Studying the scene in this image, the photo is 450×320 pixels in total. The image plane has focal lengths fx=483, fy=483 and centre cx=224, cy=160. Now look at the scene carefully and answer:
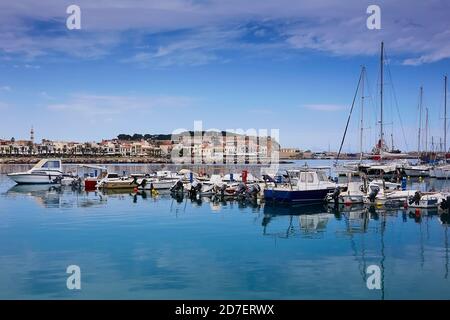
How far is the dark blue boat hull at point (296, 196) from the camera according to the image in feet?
86.9

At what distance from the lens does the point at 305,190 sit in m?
26.9

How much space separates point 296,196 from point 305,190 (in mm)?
720

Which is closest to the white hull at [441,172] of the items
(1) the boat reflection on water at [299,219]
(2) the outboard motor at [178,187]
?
(1) the boat reflection on water at [299,219]

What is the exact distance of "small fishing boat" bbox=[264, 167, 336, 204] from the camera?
87.2ft

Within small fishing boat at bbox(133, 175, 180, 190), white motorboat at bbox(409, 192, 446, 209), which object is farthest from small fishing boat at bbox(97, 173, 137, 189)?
white motorboat at bbox(409, 192, 446, 209)

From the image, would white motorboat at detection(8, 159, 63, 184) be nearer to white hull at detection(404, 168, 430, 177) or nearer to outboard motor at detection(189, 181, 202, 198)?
outboard motor at detection(189, 181, 202, 198)

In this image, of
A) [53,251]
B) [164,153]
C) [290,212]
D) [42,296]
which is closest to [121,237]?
[53,251]

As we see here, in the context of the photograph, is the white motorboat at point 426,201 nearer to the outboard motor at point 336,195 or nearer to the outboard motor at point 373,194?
the outboard motor at point 373,194

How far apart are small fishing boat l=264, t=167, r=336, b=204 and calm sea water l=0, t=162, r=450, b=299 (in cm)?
198

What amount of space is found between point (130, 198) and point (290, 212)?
1160 cm

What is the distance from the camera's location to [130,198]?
31.2 metres
